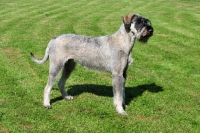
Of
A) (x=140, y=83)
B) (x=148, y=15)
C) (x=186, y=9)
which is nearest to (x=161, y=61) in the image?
(x=140, y=83)

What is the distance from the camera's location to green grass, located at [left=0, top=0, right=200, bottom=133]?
8992 millimetres

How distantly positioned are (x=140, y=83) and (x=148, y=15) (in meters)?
17.3

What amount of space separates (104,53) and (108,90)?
2375 millimetres

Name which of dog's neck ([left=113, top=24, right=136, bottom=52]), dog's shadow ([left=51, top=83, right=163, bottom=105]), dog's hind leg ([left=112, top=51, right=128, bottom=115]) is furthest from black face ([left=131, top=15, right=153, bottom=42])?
dog's shadow ([left=51, top=83, right=163, bottom=105])

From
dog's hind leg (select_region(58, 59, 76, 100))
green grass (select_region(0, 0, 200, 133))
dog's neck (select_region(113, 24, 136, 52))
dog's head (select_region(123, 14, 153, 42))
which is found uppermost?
dog's head (select_region(123, 14, 153, 42))

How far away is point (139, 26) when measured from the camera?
919 centimetres

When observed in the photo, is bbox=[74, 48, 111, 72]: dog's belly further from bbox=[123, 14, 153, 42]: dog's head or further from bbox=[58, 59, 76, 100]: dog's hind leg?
bbox=[123, 14, 153, 42]: dog's head

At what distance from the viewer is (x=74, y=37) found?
9883 mm

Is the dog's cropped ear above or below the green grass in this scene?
above

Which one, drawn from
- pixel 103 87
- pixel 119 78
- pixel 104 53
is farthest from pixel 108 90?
pixel 104 53

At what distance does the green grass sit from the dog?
71cm

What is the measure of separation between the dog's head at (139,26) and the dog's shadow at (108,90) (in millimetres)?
2544

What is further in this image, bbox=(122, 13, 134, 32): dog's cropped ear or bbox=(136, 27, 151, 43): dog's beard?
bbox=(122, 13, 134, 32): dog's cropped ear

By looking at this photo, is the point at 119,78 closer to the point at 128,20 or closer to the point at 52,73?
the point at 128,20
